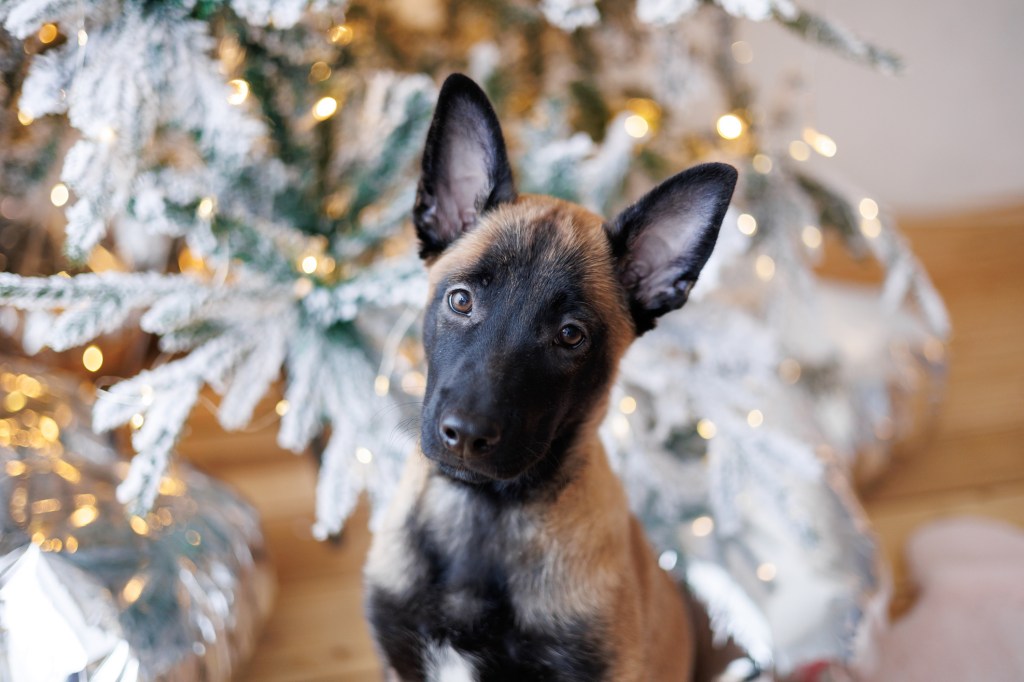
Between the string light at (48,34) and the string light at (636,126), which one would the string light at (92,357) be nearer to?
the string light at (48,34)

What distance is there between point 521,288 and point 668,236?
0.81 ft

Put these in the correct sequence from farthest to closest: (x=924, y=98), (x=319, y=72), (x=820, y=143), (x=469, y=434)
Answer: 1. (x=924, y=98)
2. (x=820, y=143)
3. (x=319, y=72)
4. (x=469, y=434)

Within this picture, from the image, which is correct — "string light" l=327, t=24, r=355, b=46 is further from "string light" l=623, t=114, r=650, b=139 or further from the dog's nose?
the dog's nose

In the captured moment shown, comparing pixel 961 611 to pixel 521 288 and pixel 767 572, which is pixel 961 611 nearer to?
pixel 767 572

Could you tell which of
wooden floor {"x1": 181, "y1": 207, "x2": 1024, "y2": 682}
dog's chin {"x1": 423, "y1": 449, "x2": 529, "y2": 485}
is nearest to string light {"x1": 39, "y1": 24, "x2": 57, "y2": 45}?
dog's chin {"x1": 423, "y1": 449, "x2": 529, "y2": 485}

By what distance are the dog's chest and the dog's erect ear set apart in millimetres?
393

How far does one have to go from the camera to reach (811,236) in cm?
211

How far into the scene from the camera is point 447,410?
1053mm

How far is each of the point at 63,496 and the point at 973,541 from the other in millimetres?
2224

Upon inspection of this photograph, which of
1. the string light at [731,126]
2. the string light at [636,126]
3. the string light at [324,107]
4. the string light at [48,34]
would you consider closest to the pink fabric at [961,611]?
the string light at [731,126]

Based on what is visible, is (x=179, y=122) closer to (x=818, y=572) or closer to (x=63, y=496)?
(x=63, y=496)

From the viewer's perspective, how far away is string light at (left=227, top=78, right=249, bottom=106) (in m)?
1.41

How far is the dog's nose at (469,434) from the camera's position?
3.38ft

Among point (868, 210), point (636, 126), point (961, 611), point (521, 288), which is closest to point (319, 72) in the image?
point (636, 126)
